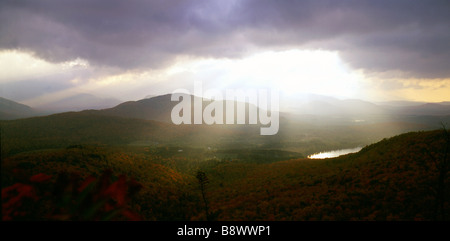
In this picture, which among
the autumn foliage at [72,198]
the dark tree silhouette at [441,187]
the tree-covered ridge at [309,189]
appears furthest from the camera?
the tree-covered ridge at [309,189]

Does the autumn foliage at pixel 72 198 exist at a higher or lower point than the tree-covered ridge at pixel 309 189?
higher

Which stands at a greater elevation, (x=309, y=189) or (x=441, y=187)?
(x=441, y=187)

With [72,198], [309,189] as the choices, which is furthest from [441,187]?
[309,189]

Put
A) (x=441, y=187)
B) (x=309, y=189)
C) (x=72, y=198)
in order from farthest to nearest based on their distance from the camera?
(x=309, y=189) → (x=441, y=187) → (x=72, y=198)

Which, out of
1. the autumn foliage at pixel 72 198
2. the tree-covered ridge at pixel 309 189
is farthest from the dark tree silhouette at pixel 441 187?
the autumn foliage at pixel 72 198

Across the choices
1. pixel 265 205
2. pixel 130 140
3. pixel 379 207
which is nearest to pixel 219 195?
pixel 265 205

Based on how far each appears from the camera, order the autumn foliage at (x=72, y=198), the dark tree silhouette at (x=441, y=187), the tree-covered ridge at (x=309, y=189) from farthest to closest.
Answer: the tree-covered ridge at (x=309, y=189) → the dark tree silhouette at (x=441, y=187) → the autumn foliage at (x=72, y=198)

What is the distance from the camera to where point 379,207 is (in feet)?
Result: 37.3

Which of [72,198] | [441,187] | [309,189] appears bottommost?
[309,189]

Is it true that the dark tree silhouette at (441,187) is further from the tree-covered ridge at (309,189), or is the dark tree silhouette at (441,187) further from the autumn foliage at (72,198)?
the autumn foliage at (72,198)

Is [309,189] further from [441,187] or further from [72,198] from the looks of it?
[72,198]

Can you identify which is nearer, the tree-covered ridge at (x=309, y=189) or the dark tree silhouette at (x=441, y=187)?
the dark tree silhouette at (x=441, y=187)
